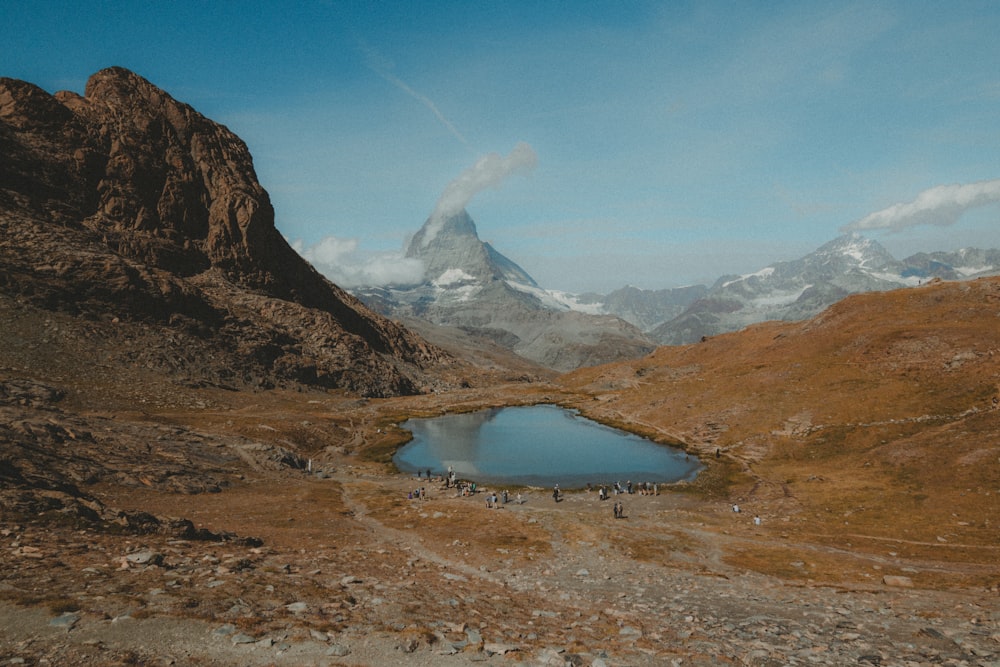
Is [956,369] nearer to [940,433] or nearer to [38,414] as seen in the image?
[940,433]

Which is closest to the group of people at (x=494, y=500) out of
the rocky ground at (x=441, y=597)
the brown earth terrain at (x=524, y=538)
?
the brown earth terrain at (x=524, y=538)

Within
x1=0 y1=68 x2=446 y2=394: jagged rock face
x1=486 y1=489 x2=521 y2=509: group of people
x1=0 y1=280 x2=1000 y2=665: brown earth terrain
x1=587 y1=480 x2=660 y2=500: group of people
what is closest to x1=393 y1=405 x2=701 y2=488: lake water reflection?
x1=587 y1=480 x2=660 y2=500: group of people

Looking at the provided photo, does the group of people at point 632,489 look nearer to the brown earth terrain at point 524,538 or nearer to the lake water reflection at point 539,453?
the brown earth terrain at point 524,538

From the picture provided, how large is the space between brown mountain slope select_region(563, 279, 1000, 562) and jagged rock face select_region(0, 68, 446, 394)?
414ft

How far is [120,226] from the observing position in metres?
164

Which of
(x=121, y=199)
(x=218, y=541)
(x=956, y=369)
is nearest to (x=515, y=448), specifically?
(x=956, y=369)

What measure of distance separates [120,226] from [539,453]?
153 metres

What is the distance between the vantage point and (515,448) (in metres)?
121

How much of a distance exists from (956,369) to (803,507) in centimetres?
5276

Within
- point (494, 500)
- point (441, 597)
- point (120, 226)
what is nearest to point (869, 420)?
point (494, 500)

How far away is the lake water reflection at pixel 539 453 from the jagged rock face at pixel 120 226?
66.8m

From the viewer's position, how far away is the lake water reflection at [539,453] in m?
92.6

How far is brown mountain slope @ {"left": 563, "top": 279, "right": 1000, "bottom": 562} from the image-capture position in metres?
55.9

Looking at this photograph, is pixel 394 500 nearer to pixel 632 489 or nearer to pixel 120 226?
pixel 632 489
